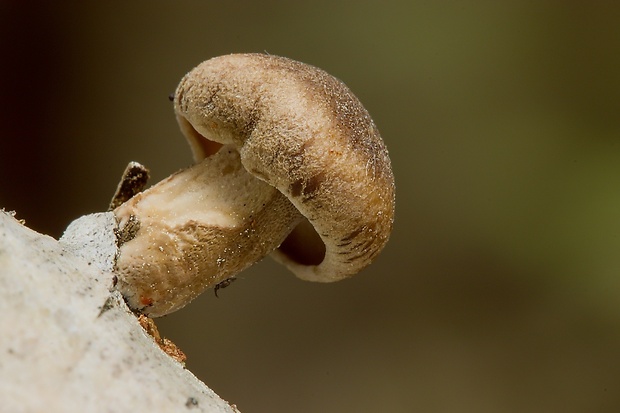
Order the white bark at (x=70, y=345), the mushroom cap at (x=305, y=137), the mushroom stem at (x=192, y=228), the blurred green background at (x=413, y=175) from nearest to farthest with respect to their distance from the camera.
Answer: the white bark at (x=70, y=345)
the mushroom cap at (x=305, y=137)
the mushroom stem at (x=192, y=228)
the blurred green background at (x=413, y=175)

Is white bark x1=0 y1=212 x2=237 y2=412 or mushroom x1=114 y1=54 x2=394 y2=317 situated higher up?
mushroom x1=114 y1=54 x2=394 y2=317

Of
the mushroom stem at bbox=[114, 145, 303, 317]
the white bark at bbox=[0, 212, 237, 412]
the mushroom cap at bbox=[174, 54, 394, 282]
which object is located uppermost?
the mushroom cap at bbox=[174, 54, 394, 282]

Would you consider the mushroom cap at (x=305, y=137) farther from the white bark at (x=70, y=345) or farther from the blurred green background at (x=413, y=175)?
the blurred green background at (x=413, y=175)

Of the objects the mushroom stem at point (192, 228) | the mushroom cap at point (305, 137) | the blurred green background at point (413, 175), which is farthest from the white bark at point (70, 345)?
the blurred green background at point (413, 175)

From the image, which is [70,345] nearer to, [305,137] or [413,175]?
[305,137]

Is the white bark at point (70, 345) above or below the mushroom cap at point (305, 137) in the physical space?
below

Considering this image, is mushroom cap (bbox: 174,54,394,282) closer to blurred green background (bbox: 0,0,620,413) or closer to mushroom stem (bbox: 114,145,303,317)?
mushroom stem (bbox: 114,145,303,317)

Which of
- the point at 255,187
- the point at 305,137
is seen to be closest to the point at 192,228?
the point at 255,187

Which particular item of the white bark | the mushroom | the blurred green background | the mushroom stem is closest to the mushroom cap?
the mushroom
